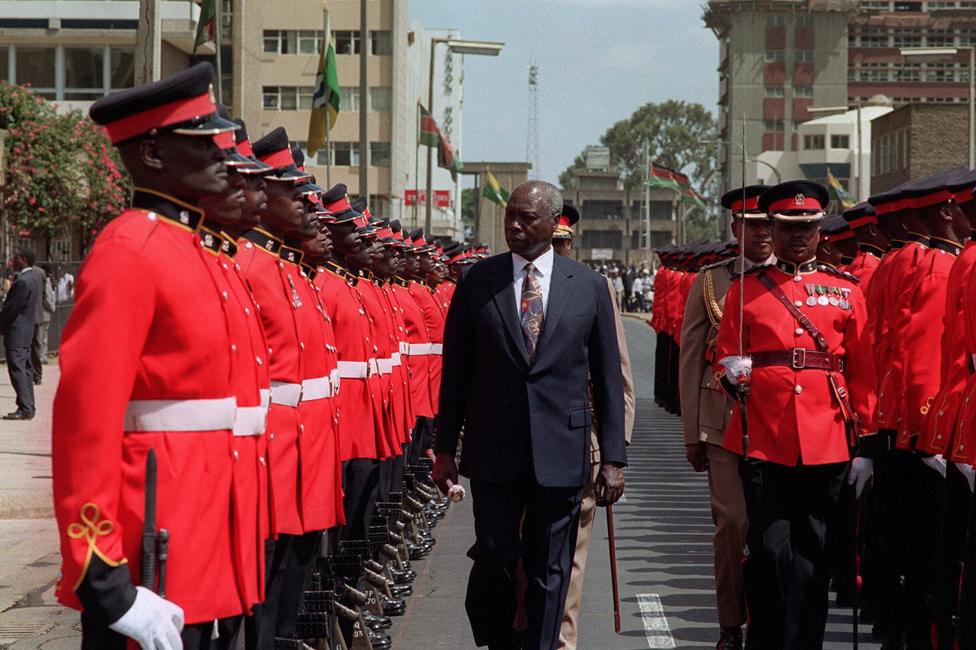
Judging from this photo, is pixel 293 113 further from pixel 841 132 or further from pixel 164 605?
pixel 164 605

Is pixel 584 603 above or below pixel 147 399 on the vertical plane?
below

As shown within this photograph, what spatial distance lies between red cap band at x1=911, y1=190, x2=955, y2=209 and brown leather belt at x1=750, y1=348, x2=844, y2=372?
108cm

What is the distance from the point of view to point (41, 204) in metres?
37.5

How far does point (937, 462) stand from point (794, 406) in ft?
2.24

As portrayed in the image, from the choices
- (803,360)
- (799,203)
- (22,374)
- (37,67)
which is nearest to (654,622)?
(803,360)

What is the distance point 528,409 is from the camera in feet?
22.6

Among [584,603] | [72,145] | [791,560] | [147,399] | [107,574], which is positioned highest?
[72,145]

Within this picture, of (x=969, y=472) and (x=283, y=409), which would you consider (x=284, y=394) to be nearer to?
(x=283, y=409)

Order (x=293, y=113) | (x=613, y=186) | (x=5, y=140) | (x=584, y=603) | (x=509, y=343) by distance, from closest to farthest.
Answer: (x=509, y=343), (x=584, y=603), (x=5, y=140), (x=293, y=113), (x=613, y=186)

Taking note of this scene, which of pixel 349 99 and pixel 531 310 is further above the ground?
pixel 349 99

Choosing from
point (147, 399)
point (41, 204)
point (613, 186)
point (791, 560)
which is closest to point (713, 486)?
point (791, 560)

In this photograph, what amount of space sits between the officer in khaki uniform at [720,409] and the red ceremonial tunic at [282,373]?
218 centimetres

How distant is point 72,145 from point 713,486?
32.6 metres

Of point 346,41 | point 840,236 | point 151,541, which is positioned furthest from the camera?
point 346,41
